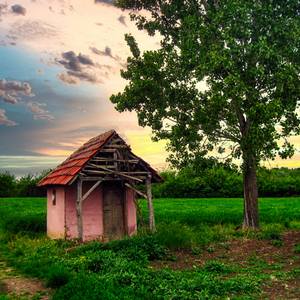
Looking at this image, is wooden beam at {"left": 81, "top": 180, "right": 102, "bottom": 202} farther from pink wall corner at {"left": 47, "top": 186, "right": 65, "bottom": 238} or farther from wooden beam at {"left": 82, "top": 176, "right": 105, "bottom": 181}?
pink wall corner at {"left": 47, "top": 186, "right": 65, "bottom": 238}

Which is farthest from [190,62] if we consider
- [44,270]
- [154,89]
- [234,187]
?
[234,187]

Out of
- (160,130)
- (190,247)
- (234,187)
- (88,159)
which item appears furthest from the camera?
(234,187)

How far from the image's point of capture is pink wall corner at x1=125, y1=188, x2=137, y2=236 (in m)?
23.9

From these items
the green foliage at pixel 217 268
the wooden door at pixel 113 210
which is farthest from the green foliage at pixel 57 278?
the wooden door at pixel 113 210

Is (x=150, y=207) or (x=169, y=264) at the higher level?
(x=150, y=207)

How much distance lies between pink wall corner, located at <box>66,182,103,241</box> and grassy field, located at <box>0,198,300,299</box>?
205cm

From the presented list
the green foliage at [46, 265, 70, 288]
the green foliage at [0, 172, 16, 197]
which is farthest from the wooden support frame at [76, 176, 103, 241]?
the green foliage at [0, 172, 16, 197]

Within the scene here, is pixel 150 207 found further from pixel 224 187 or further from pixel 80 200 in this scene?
pixel 224 187

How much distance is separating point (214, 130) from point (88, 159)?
22.0 ft

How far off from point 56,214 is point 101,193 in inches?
101

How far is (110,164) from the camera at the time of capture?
2309 cm

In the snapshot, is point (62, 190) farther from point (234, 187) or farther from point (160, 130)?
point (234, 187)

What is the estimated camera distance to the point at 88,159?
21.7 metres

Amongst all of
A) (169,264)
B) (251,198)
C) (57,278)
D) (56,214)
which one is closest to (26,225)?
(56,214)
